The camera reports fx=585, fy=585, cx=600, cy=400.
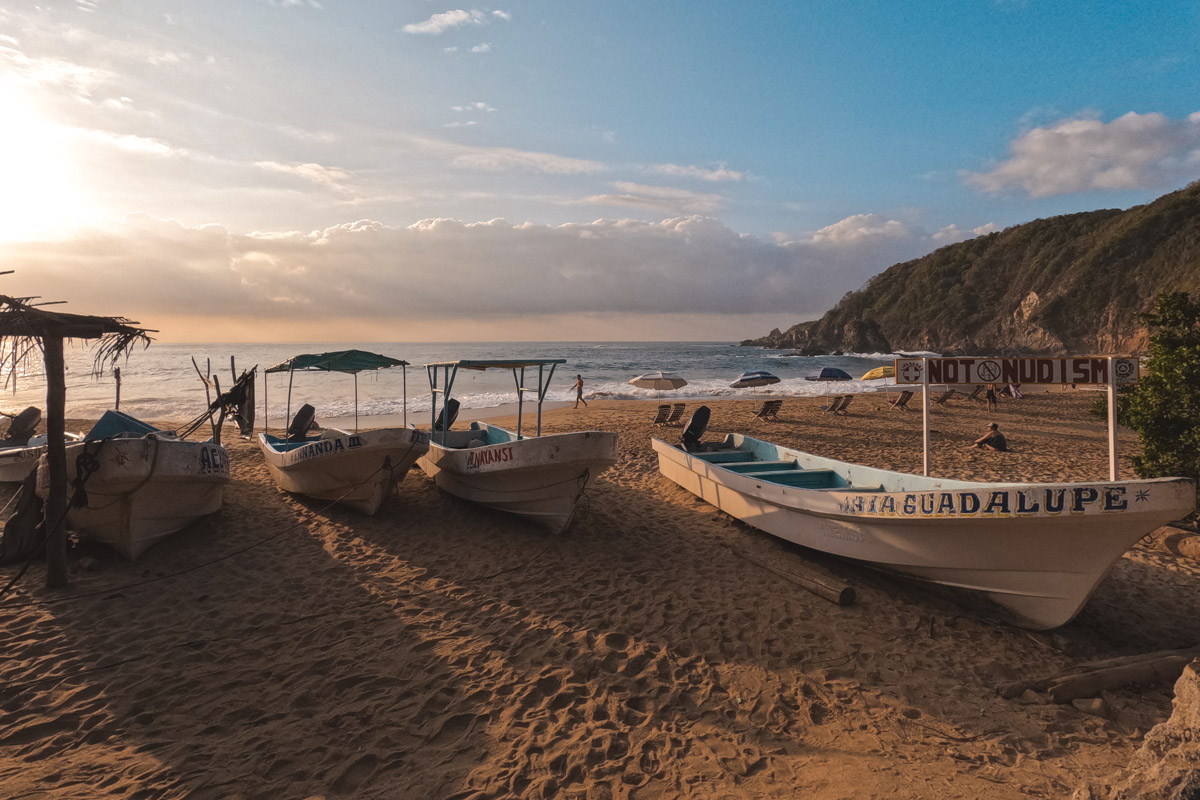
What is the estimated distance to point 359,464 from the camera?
928 cm

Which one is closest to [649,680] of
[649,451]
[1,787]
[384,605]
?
A: [384,605]

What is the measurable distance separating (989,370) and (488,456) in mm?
6831

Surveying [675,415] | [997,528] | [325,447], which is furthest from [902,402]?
[325,447]

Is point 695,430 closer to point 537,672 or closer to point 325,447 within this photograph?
point 325,447

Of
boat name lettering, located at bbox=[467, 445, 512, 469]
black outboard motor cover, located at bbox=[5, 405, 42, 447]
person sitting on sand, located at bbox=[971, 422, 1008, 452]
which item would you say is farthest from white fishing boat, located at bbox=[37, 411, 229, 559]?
person sitting on sand, located at bbox=[971, 422, 1008, 452]

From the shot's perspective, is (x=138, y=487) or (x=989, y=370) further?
(x=138, y=487)

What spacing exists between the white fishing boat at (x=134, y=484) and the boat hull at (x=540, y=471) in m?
3.69

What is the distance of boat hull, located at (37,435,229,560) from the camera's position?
7242 millimetres

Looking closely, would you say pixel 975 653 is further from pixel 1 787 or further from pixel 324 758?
pixel 1 787

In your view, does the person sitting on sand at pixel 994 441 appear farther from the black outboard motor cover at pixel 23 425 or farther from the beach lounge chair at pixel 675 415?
the black outboard motor cover at pixel 23 425

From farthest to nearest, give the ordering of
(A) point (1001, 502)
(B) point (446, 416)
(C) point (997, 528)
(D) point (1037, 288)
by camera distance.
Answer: (D) point (1037, 288), (B) point (446, 416), (C) point (997, 528), (A) point (1001, 502)

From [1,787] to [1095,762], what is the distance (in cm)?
759

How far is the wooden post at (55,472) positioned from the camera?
6844 mm

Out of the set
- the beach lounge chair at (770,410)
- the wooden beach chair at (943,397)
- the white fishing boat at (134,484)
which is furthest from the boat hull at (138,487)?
the wooden beach chair at (943,397)
